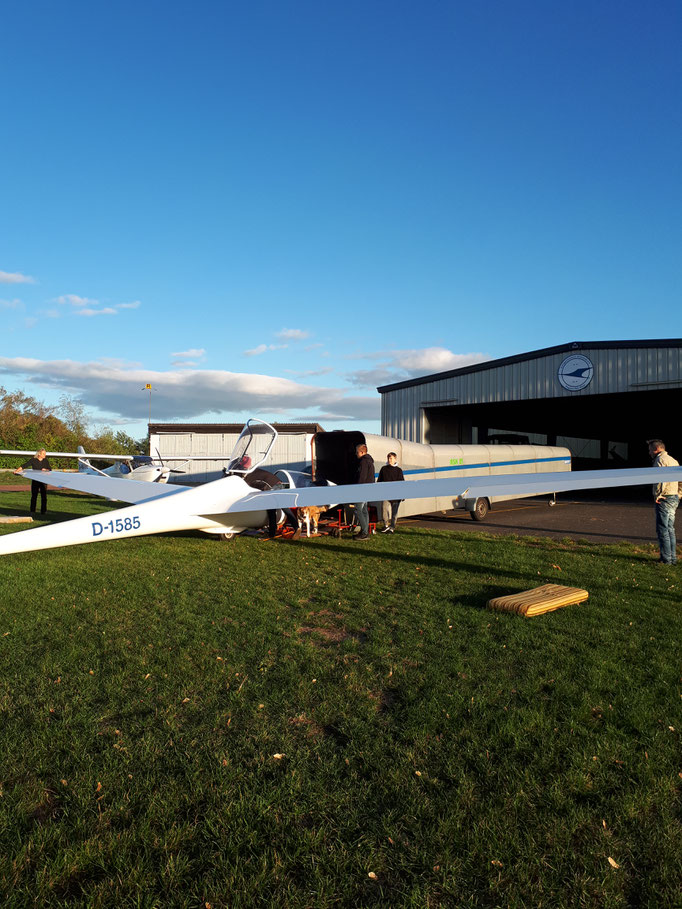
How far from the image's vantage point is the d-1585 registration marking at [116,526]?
7.71 metres

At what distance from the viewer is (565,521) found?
15484 millimetres

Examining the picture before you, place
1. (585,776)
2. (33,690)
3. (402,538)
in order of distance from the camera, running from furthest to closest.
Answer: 1. (402,538)
2. (33,690)
3. (585,776)

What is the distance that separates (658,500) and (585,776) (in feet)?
22.4

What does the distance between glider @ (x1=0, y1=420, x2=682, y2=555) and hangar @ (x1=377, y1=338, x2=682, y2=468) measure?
13461 millimetres

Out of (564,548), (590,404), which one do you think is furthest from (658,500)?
(590,404)

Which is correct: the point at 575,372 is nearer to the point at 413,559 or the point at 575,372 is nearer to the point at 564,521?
the point at 564,521

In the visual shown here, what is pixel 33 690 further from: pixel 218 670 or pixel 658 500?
pixel 658 500

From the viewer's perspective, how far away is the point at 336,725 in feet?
11.9

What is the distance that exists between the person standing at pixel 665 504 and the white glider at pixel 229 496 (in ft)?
6.94

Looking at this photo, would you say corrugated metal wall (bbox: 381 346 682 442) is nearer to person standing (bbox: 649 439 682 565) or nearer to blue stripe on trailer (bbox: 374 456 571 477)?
blue stripe on trailer (bbox: 374 456 571 477)

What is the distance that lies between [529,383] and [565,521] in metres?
8.61

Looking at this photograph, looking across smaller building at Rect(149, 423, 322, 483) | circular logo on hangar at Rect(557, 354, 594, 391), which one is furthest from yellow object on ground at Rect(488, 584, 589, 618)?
smaller building at Rect(149, 423, 322, 483)

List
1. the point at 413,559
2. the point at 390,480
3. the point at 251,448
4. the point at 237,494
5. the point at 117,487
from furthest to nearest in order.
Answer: the point at 390,480 < the point at 251,448 < the point at 117,487 < the point at 237,494 < the point at 413,559

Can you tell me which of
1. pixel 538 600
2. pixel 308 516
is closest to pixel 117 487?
pixel 308 516
